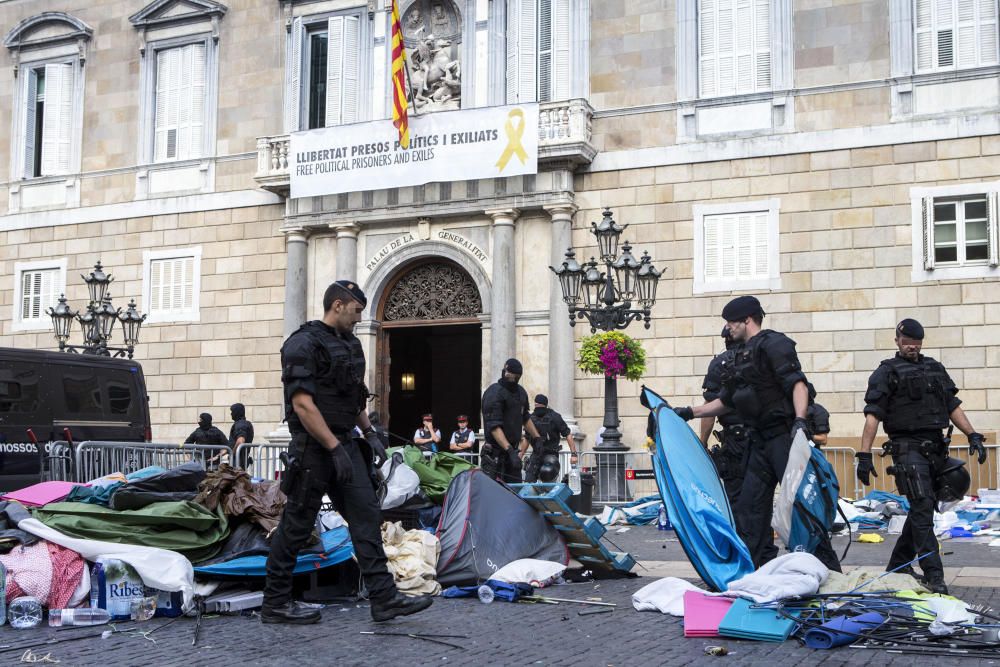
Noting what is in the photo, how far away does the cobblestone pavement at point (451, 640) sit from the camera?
5.84 meters

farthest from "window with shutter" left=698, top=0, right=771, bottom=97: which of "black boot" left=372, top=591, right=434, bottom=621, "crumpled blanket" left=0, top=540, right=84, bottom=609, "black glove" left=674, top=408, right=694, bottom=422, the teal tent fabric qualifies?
"crumpled blanket" left=0, top=540, right=84, bottom=609

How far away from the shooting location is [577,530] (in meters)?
9.02

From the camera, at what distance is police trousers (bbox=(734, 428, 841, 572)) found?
7.70m

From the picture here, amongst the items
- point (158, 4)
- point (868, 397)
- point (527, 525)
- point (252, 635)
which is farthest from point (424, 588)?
point (158, 4)

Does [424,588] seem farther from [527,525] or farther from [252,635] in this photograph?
[252,635]

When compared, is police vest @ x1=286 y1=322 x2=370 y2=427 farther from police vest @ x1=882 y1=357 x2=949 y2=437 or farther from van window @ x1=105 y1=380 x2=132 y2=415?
van window @ x1=105 y1=380 x2=132 y2=415

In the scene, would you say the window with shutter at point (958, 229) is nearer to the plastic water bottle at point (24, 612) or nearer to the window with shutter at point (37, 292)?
the plastic water bottle at point (24, 612)

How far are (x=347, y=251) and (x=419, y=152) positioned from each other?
2431 mm

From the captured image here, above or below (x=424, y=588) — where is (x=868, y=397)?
above

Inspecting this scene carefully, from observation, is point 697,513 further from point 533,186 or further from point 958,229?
point 533,186

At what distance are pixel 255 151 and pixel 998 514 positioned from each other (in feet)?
50.8

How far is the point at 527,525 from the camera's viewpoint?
9047 millimetres

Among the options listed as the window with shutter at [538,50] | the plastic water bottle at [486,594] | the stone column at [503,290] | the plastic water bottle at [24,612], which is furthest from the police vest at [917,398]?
the window with shutter at [538,50]

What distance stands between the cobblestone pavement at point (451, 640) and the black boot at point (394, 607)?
62mm
